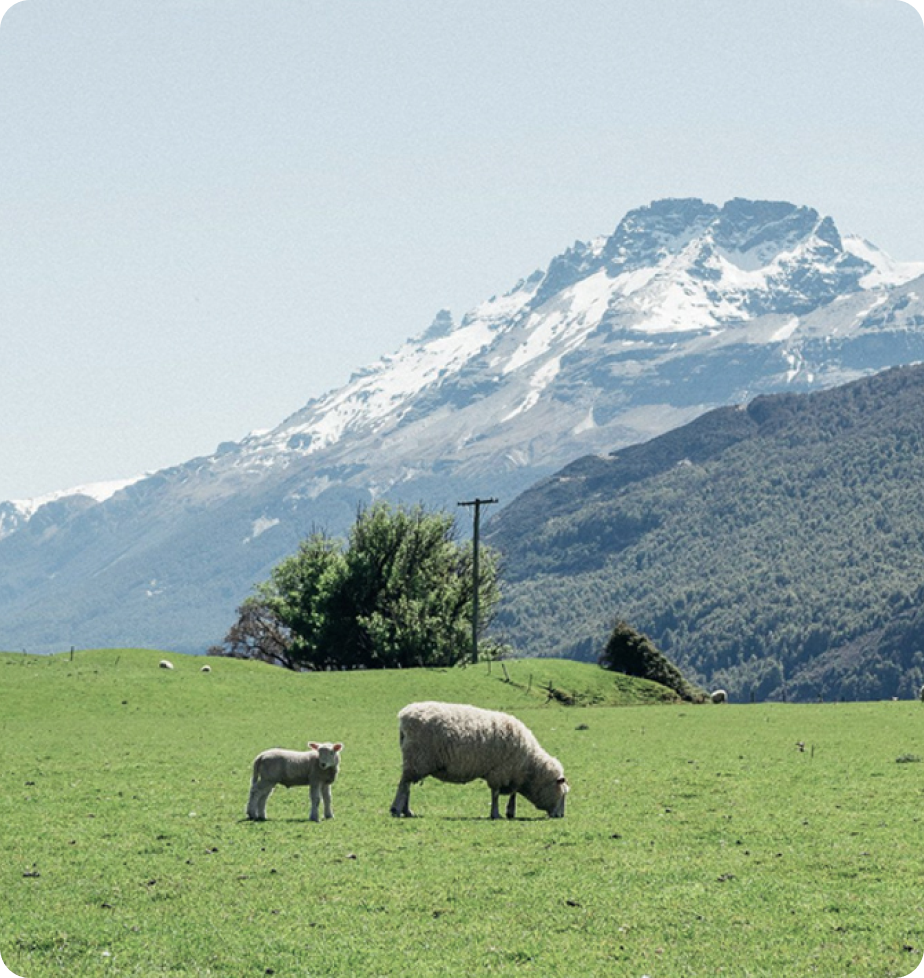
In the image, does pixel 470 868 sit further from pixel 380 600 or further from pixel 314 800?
pixel 380 600

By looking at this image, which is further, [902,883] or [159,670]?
[159,670]

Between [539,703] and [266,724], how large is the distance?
24923 mm

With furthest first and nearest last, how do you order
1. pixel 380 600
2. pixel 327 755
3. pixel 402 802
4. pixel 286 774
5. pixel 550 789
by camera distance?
pixel 380 600 < pixel 550 789 < pixel 402 802 < pixel 286 774 < pixel 327 755

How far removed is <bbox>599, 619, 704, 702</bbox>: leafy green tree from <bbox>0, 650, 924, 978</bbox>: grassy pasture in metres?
46.3

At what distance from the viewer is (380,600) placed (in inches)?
3942

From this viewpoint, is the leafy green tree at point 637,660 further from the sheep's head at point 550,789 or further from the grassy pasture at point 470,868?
the sheep's head at point 550,789

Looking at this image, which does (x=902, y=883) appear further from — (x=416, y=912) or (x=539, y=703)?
(x=539, y=703)

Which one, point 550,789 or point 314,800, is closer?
point 314,800

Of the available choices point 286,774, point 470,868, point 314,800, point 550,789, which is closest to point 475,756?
point 550,789

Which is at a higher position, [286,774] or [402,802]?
[286,774]

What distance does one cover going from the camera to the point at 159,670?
75.0m

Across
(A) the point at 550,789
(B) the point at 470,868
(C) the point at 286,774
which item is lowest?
(B) the point at 470,868

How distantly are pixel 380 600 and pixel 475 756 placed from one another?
72.0 m

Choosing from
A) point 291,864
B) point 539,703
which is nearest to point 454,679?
point 539,703
